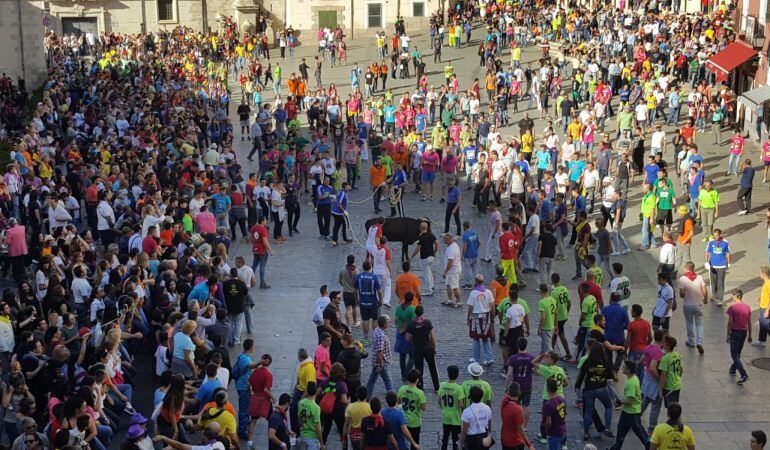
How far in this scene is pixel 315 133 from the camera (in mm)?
35406

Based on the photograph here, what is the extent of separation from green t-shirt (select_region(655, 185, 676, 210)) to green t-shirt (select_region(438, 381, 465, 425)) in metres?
11.8

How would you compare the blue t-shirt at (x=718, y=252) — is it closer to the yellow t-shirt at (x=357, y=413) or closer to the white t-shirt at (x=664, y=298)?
the white t-shirt at (x=664, y=298)

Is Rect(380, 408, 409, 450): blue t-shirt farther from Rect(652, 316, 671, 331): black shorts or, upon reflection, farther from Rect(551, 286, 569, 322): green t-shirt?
Rect(652, 316, 671, 331): black shorts

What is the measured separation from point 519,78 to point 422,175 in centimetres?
1137

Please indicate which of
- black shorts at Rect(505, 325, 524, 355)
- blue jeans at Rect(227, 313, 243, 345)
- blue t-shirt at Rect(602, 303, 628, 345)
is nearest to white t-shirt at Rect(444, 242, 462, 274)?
black shorts at Rect(505, 325, 524, 355)

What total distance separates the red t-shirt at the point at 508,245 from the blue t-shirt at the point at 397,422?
7676 millimetres

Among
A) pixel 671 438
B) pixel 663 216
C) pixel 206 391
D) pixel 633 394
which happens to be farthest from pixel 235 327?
pixel 663 216

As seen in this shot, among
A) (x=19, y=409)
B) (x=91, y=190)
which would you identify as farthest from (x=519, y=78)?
(x=19, y=409)

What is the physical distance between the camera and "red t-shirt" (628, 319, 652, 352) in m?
16.8

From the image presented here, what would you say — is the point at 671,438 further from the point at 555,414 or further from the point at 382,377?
the point at 382,377

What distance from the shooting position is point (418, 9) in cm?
5728

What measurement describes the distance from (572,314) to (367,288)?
4.35 m

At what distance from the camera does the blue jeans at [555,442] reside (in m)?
14.4

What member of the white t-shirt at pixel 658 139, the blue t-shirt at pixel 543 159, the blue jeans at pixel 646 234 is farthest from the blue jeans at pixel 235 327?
the white t-shirt at pixel 658 139
